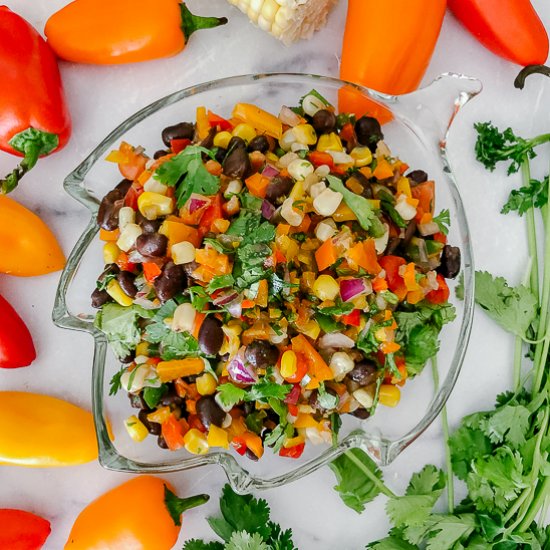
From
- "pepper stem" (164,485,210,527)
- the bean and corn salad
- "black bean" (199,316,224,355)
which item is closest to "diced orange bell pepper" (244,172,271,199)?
the bean and corn salad

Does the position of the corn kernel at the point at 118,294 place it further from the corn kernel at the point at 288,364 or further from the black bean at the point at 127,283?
the corn kernel at the point at 288,364

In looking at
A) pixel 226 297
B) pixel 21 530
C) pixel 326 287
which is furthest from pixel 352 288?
pixel 21 530

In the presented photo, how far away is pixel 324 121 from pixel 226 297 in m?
0.57

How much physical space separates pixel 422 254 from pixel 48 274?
1.14m

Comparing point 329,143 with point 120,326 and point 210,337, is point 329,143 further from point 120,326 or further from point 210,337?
point 120,326

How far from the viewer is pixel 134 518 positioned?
2.13 metres

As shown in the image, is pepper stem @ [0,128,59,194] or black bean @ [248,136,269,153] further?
pepper stem @ [0,128,59,194]

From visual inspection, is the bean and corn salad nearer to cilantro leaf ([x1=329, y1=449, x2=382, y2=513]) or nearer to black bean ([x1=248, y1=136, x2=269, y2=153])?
black bean ([x1=248, y1=136, x2=269, y2=153])

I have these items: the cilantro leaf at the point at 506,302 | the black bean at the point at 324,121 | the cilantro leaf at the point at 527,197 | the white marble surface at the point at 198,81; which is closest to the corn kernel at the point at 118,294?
the white marble surface at the point at 198,81

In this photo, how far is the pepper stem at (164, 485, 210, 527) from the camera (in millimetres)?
2189

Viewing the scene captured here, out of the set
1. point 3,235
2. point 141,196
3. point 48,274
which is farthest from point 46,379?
point 141,196

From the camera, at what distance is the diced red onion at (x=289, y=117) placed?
6.68 ft

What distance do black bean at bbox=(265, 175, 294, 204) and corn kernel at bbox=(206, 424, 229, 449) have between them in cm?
61

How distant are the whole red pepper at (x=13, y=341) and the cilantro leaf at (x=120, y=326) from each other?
33cm
